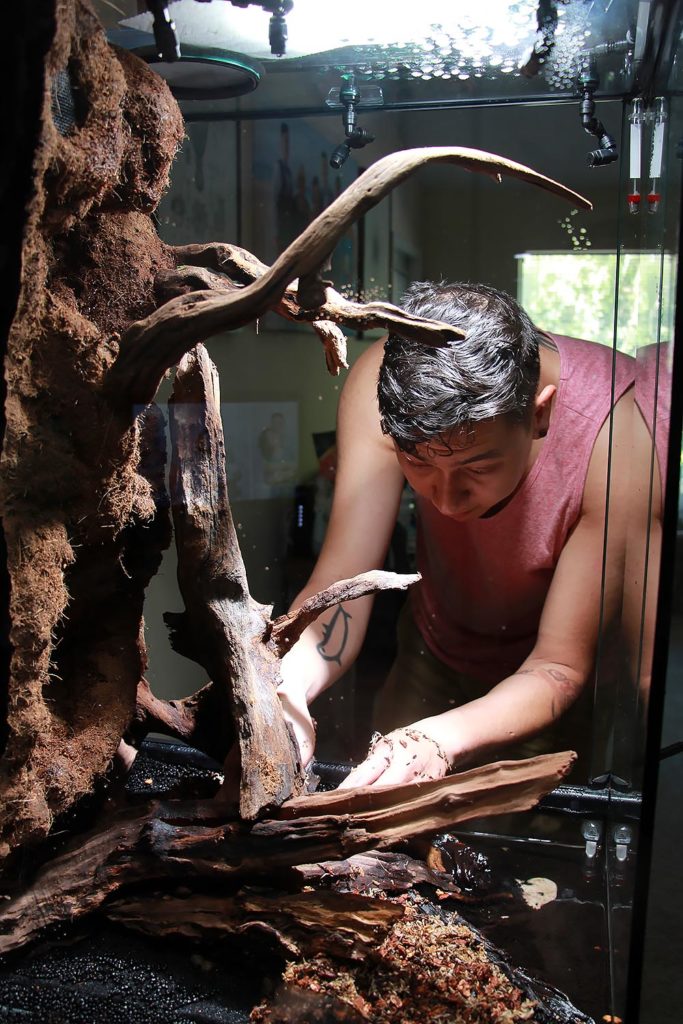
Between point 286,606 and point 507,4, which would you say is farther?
point 286,606

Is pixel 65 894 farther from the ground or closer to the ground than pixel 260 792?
closer to the ground

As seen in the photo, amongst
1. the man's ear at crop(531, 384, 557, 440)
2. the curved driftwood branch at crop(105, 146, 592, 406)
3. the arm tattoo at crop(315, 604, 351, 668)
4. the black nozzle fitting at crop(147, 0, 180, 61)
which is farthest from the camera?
the arm tattoo at crop(315, 604, 351, 668)

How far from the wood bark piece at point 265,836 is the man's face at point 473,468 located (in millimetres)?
321

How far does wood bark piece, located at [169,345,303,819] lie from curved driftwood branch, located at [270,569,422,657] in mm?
22

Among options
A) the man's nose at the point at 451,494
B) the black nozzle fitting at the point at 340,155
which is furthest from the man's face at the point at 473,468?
the black nozzle fitting at the point at 340,155

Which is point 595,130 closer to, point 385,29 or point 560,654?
point 385,29

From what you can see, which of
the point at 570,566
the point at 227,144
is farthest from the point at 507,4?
the point at 570,566

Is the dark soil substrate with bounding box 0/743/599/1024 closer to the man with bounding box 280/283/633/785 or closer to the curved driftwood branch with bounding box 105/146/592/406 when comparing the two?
the man with bounding box 280/283/633/785

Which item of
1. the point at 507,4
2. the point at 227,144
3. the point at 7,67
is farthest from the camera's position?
the point at 227,144

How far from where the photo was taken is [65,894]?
926mm

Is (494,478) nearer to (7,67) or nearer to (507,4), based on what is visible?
(507,4)

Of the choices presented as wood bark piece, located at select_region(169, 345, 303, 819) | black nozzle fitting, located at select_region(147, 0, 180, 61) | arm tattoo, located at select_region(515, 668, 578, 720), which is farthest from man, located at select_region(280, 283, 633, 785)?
black nozzle fitting, located at select_region(147, 0, 180, 61)

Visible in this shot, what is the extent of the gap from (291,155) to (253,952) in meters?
0.93

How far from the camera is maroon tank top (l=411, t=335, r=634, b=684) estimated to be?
110 cm
